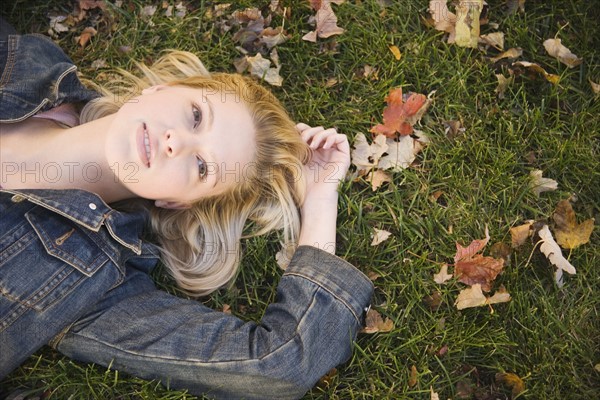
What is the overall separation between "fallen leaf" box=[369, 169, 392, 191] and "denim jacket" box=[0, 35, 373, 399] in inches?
22.6

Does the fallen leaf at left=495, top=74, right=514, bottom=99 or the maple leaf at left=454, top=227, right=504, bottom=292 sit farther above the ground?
the fallen leaf at left=495, top=74, right=514, bottom=99

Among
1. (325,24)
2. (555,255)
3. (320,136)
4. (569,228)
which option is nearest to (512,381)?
(555,255)

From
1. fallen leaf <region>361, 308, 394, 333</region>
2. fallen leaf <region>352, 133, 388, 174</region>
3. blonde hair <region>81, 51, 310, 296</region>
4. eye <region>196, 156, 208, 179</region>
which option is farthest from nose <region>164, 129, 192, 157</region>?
fallen leaf <region>361, 308, 394, 333</region>

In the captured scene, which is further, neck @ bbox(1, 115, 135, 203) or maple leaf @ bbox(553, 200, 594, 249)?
maple leaf @ bbox(553, 200, 594, 249)

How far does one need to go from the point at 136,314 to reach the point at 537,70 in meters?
2.76

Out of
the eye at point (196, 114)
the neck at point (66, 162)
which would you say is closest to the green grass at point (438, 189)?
the neck at point (66, 162)

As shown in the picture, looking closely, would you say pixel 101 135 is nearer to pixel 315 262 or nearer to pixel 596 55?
pixel 315 262

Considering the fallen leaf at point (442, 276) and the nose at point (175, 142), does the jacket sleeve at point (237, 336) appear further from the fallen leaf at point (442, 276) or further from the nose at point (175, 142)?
the nose at point (175, 142)

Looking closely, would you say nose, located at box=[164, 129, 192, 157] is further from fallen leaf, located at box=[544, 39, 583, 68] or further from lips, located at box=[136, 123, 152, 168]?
fallen leaf, located at box=[544, 39, 583, 68]

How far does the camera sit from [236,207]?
3469 mm

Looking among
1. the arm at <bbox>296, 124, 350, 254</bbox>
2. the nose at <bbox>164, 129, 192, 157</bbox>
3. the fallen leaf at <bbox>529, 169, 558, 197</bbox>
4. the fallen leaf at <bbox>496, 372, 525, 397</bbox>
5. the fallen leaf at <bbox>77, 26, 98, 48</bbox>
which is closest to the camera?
the nose at <bbox>164, 129, 192, 157</bbox>

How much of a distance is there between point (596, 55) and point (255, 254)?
8.01 ft

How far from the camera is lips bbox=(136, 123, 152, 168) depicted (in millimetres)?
2906

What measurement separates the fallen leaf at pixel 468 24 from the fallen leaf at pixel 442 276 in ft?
4.69
